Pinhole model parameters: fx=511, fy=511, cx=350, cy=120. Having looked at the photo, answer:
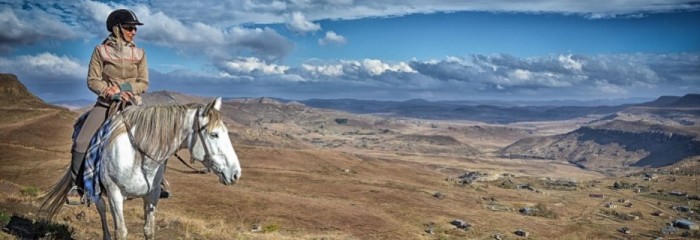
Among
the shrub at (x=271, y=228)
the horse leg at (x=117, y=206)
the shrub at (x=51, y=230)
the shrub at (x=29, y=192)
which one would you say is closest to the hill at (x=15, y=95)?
the shrub at (x=29, y=192)

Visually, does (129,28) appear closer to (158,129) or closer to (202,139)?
(158,129)

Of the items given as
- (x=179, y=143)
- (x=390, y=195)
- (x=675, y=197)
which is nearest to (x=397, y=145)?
(x=675, y=197)

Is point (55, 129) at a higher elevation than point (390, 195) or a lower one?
higher

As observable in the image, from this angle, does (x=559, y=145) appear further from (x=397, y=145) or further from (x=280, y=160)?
(x=280, y=160)

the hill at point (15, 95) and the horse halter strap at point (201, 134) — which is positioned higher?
the hill at point (15, 95)

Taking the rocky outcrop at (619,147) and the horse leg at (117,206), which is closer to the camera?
the horse leg at (117,206)

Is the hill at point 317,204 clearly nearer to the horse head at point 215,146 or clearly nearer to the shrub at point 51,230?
the shrub at point 51,230

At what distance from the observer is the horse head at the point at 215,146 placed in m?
6.24

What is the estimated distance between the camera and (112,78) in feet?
24.5

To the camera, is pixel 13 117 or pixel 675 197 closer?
pixel 13 117

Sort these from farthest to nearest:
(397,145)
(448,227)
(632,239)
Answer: (397,145)
(632,239)
(448,227)

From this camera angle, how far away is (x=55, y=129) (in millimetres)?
48688

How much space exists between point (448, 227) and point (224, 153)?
2438 centimetres

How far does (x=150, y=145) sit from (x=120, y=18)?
2.27 metres
